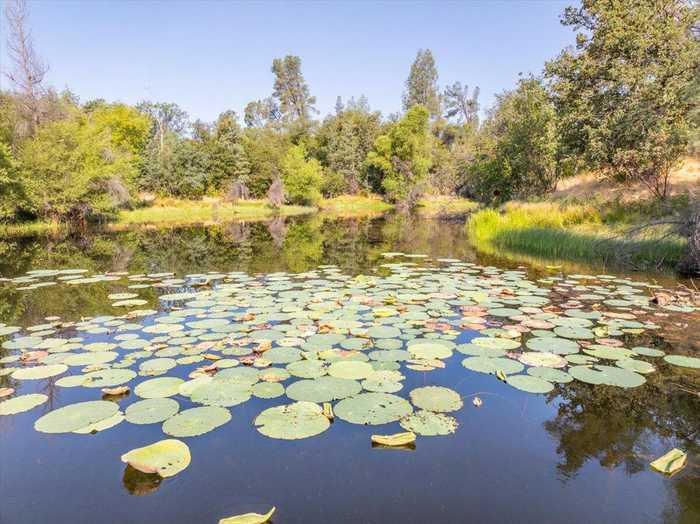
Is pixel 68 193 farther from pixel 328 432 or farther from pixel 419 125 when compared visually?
pixel 419 125

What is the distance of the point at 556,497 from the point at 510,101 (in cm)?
2105

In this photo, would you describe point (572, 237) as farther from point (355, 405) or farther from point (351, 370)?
point (355, 405)

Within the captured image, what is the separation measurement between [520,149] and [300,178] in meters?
17.5

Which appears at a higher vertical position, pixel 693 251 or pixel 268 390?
pixel 693 251

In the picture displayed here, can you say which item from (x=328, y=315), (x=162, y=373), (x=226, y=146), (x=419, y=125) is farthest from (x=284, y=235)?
(x=419, y=125)

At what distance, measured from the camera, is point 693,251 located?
657 centimetres

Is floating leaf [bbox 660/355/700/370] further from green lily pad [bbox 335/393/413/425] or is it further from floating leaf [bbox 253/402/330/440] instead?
floating leaf [bbox 253/402/330/440]

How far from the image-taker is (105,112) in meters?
30.5

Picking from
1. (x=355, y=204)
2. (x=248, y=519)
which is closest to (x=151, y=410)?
(x=248, y=519)

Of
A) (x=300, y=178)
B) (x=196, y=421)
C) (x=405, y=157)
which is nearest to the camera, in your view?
(x=196, y=421)

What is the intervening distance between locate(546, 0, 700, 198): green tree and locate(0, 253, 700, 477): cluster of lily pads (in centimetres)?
679

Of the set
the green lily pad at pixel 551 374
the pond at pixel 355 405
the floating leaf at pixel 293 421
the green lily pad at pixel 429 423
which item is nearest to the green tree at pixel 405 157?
the pond at pixel 355 405

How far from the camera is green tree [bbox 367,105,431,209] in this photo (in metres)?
35.7

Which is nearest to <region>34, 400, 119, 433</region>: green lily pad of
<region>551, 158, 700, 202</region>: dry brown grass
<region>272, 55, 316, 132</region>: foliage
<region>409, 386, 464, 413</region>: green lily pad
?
<region>409, 386, 464, 413</region>: green lily pad
